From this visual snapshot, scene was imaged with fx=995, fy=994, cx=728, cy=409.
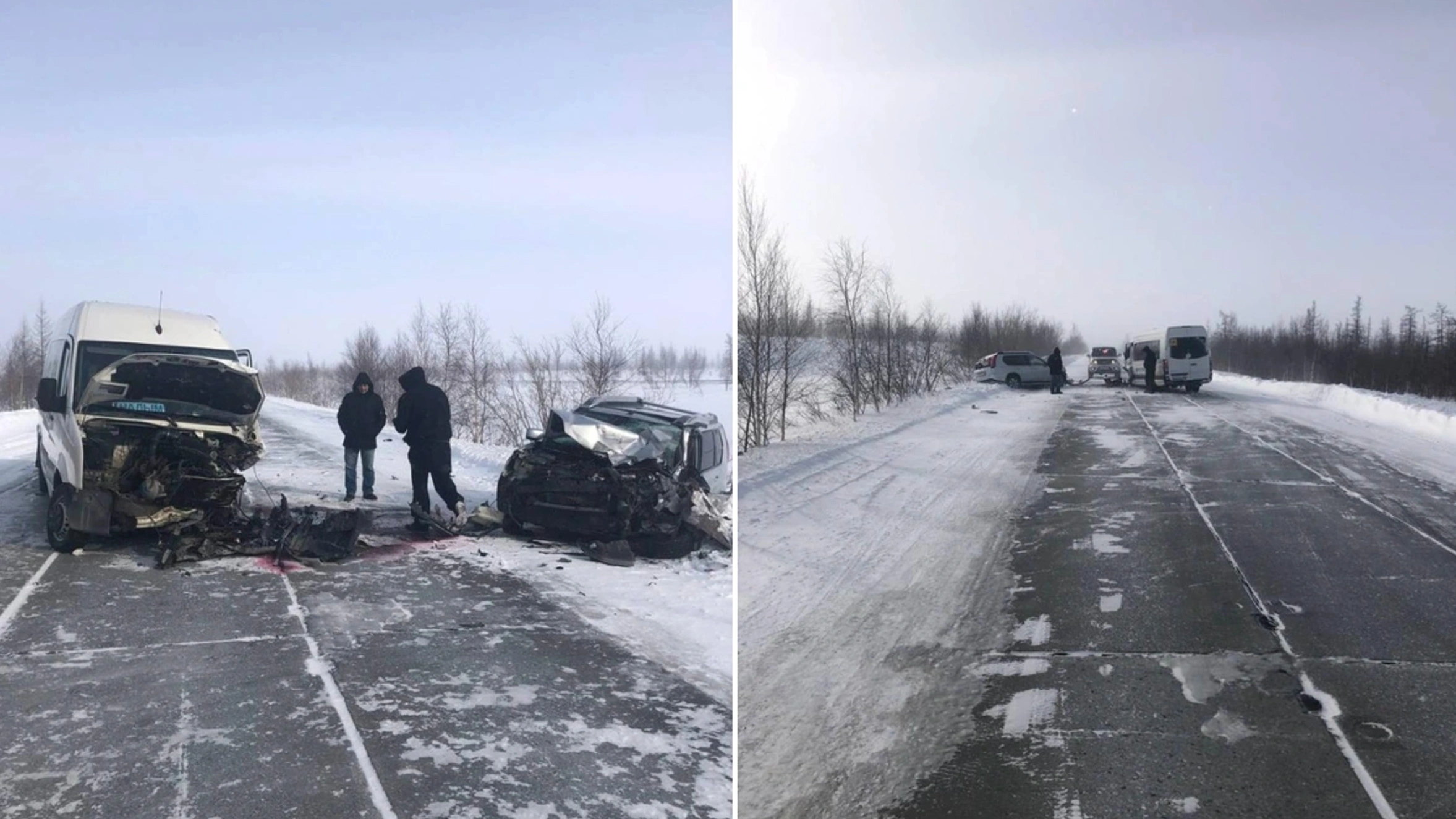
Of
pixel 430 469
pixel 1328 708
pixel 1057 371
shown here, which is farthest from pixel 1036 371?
pixel 1328 708

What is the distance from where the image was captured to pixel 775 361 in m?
6.93

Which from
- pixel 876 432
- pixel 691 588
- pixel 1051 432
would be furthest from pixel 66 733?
pixel 1051 432

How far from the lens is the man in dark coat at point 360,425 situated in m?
10.1

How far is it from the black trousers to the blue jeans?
4.51 ft

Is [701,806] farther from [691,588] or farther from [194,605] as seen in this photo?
[194,605]

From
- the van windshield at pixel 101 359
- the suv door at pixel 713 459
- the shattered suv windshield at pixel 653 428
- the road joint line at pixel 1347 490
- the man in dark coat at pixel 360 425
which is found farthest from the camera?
the man in dark coat at pixel 360 425

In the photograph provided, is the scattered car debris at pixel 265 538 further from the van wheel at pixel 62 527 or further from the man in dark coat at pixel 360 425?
the man in dark coat at pixel 360 425

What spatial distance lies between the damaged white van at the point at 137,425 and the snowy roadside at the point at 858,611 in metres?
4.39

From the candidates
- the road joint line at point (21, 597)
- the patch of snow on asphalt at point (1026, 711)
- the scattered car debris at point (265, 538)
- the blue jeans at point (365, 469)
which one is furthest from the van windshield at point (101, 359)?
the patch of snow on asphalt at point (1026, 711)

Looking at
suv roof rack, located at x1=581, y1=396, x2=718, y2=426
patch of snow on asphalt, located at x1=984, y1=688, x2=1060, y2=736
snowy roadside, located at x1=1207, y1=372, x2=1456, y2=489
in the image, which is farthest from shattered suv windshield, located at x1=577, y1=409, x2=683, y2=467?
snowy roadside, located at x1=1207, y1=372, x2=1456, y2=489

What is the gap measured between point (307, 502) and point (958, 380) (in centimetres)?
2348

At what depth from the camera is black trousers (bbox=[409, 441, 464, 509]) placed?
912 cm

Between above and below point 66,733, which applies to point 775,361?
above

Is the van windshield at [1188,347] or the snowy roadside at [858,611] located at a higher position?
the van windshield at [1188,347]
